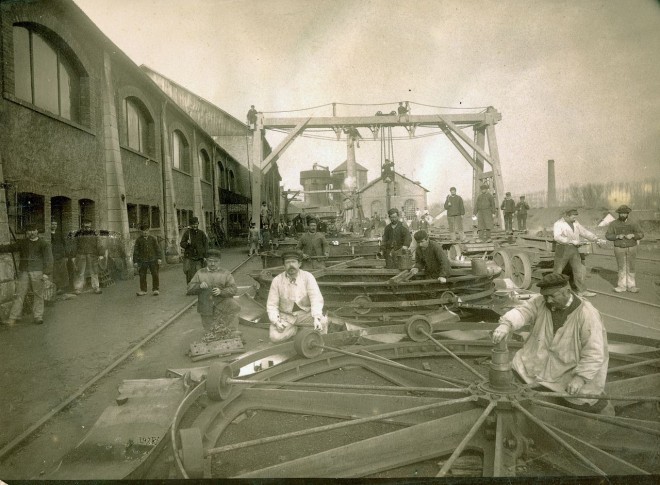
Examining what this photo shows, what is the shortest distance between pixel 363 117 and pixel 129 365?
728cm

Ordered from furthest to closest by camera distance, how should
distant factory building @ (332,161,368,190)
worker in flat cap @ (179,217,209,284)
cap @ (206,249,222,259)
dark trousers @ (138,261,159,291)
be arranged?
distant factory building @ (332,161,368,190) < dark trousers @ (138,261,159,291) < worker in flat cap @ (179,217,209,284) < cap @ (206,249,222,259)

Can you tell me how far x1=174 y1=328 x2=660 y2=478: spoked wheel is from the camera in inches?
105

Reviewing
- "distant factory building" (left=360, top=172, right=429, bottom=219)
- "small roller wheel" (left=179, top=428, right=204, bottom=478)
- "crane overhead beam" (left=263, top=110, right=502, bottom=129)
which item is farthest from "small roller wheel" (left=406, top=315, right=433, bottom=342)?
"distant factory building" (left=360, top=172, right=429, bottom=219)

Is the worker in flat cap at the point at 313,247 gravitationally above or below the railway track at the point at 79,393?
above

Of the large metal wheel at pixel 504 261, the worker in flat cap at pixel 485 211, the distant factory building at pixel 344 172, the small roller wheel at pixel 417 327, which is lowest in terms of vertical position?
the small roller wheel at pixel 417 327

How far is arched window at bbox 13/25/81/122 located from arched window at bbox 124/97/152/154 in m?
2.68

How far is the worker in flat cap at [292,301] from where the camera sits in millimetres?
5172

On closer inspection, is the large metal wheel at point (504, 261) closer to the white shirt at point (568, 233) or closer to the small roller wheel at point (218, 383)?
the white shirt at point (568, 233)

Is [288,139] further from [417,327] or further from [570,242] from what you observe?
[417,327]

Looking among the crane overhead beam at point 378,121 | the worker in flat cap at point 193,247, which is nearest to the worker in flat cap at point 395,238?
the crane overhead beam at point 378,121

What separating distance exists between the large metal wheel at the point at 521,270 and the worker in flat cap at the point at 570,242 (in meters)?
1.43

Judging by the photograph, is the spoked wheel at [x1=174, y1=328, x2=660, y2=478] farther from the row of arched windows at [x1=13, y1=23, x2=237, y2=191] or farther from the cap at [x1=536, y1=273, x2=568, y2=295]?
the row of arched windows at [x1=13, y1=23, x2=237, y2=191]

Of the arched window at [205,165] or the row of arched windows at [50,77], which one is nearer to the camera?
the row of arched windows at [50,77]

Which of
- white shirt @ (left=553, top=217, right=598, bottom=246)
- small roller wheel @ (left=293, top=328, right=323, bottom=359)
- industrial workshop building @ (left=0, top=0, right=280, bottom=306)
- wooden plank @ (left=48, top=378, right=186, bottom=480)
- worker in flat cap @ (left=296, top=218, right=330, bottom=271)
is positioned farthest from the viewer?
worker in flat cap @ (left=296, top=218, right=330, bottom=271)
